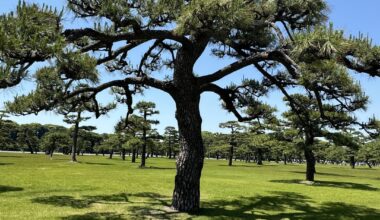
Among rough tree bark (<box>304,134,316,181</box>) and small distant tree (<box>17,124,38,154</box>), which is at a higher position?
small distant tree (<box>17,124,38,154</box>)

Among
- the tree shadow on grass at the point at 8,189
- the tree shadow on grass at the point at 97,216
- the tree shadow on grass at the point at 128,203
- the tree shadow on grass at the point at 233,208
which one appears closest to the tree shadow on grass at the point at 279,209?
the tree shadow on grass at the point at 233,208

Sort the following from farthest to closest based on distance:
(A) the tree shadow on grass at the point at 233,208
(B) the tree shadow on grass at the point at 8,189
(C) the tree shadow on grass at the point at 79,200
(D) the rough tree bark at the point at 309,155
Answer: (D) the rough tree bark at the point at 309,155
(B) the tree shadow on grass at the point at 8,189
(C) the tree shadow on grass at the point at 79,200
(A) the tree shadow on grass at the point at 233,208

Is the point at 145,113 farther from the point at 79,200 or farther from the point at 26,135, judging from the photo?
the point at 26,135

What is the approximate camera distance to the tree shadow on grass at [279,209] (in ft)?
40.4

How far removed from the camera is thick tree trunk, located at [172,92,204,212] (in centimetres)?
1185

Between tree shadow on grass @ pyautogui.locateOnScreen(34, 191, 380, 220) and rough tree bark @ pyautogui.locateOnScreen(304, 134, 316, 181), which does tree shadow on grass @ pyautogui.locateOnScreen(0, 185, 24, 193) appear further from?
rough tree bark @ pyautogui.locateOnScreen(304, 134, 316, 181)

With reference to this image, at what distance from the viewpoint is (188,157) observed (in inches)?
467

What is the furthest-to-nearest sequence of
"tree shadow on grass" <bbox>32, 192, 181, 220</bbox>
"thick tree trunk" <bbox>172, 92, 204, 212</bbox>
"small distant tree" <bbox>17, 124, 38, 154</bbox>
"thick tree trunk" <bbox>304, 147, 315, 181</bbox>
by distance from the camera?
"small distant tree" <bbox>17, 124, 38, 154</bbox> → "thick tree trunk" <bbox>304, 147, 315, 181</bbox> → "thick tree trunk" <bbox>172, 92, 204, 212</bbox> → "tree shadow on grass" <bbox>32, 192, 181, 220</bbox>

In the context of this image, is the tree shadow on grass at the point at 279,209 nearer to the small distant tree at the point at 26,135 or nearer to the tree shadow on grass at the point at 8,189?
the tree shadow on grass at the point at 8,189

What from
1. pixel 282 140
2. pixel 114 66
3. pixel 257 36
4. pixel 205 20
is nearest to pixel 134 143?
pixel 282 140

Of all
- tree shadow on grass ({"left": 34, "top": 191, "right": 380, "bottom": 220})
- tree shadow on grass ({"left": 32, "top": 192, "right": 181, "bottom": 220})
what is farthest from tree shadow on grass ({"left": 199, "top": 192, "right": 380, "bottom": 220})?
tree shadow on grass ({"left": 32, "top": 192, "right": 181, "bottom": 220})

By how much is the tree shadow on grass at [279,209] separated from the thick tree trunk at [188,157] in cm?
64

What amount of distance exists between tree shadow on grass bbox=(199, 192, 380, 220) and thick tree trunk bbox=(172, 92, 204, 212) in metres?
0.64

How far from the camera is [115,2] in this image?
8836mm
